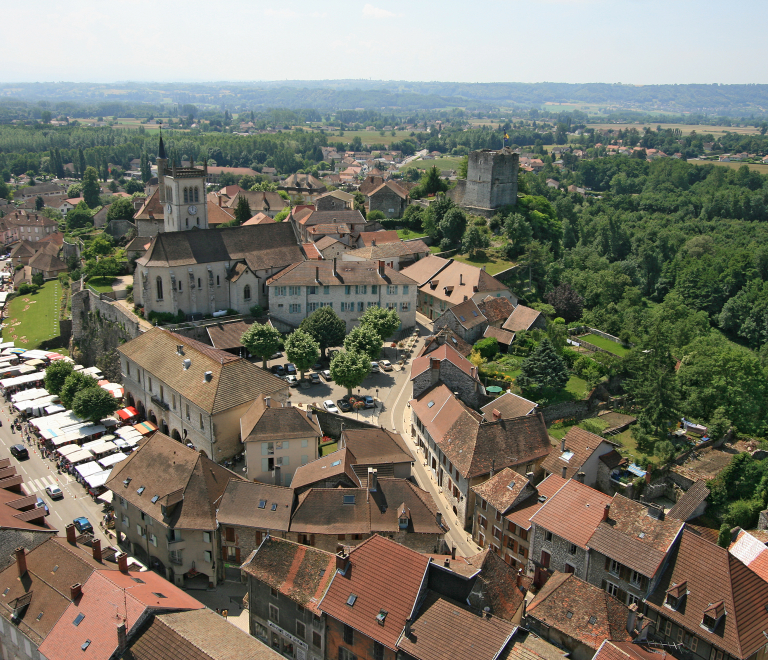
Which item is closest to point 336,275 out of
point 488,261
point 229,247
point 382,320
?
point 382,320

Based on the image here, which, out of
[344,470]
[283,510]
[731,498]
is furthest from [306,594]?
[731,498]

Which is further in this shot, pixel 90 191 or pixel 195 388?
pixel 90 191

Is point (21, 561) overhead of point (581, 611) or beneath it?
overhead

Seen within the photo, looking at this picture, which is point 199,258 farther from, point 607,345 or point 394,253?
point 607,345

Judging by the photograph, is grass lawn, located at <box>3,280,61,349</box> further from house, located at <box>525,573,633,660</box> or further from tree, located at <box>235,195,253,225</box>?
house, located at <box>525,573,633,660</box>

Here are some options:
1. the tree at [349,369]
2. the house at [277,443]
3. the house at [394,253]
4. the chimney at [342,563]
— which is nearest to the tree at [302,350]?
the tree at [349,369]
